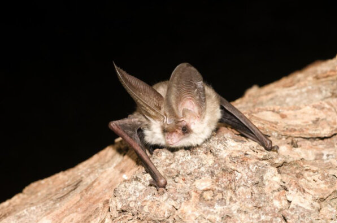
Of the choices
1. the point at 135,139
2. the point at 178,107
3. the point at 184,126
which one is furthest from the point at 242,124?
the point at 135,139

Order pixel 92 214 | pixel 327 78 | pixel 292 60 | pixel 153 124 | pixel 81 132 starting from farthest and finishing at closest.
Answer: pixel 292 60
pixel 81 132
pixel 327 78
pixel 153 124
pixel 92 214

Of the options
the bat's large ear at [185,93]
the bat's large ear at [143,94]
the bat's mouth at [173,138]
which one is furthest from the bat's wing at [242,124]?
the bat's large ear at [143,94]

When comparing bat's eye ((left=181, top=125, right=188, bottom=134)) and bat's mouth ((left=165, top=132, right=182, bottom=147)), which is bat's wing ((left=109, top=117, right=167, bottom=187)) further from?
bat's eye ((left=181, top=125, right=188, bottom=134))

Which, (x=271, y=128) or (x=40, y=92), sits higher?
(x=40, y=92)

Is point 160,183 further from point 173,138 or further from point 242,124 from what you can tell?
point 242,124

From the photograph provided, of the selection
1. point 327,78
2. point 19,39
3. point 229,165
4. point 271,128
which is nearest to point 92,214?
point 229,165

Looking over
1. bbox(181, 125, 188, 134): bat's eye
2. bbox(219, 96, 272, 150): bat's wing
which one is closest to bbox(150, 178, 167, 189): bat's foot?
bbox(181, 125, 188, 134): bat's eye

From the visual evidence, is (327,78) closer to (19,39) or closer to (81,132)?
(81,132)
